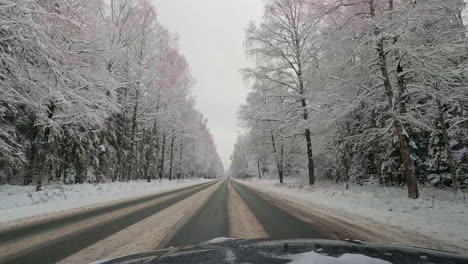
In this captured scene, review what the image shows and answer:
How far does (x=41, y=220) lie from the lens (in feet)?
26.9

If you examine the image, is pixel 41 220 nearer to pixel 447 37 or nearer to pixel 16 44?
pixel 16 44

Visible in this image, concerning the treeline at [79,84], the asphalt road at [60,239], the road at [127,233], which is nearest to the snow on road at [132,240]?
the road at [127,233]

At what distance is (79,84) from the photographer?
15.5 metres

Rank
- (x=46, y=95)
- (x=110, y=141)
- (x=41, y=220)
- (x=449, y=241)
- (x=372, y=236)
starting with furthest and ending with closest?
(x=110, y=141) → (x=46, y=95) → (x=41, y=220) → (x=372, y=236) → (x=449, y=241)

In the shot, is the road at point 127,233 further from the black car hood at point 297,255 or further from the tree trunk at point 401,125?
the tree trunk at point 401,125

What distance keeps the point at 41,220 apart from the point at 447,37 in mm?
13960

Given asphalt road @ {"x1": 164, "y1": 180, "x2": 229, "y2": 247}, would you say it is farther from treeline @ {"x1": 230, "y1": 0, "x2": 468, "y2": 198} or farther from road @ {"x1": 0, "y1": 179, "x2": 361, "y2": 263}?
treeline @ {"x1": 230, "y1": 0, "x2": 468, "y2": 198}

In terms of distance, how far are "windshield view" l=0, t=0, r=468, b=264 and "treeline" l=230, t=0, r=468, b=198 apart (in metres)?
0.08

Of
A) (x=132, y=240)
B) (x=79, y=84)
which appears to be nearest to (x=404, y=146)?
(x=132, y=240)

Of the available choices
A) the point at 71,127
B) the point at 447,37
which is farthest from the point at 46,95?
the point at 447,37

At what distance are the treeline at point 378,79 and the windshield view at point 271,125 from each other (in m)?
0.08

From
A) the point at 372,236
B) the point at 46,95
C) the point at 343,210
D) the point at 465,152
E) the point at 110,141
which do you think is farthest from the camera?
the point at 110,141

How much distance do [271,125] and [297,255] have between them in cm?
2487

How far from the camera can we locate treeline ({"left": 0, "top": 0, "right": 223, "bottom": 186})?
8.59 m
